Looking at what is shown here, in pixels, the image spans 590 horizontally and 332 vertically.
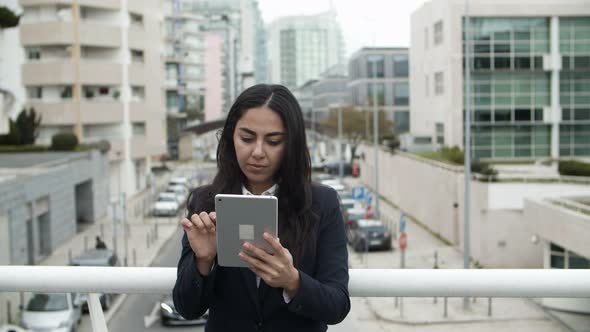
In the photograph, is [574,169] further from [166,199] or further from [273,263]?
[273,263]

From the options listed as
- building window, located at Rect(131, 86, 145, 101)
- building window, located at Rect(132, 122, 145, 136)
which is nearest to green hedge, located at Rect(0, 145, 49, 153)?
building window, located at Rect(132, 122, 145, 136)

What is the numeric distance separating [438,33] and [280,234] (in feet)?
130

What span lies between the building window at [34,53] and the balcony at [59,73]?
652 millimetres

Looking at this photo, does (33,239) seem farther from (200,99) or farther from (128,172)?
(200,99)

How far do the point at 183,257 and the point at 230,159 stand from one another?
1.19ft

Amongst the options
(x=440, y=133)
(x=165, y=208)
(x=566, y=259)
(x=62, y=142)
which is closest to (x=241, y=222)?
(x=566, y=259)

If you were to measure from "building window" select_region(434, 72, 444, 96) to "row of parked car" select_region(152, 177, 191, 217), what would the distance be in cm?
1444

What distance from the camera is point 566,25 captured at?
124ft

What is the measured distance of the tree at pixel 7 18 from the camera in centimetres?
3219

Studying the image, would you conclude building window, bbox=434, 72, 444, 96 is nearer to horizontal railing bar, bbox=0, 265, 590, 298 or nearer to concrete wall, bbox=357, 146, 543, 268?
concrete wall, bbox=357, 146, 543, 268

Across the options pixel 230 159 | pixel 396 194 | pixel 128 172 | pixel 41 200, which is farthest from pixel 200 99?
pixel 230 159

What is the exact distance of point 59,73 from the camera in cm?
4000

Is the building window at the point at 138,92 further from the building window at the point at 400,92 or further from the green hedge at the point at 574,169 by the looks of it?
the building window at the point at 400,92

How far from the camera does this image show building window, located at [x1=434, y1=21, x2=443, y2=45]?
4012 centimetres
